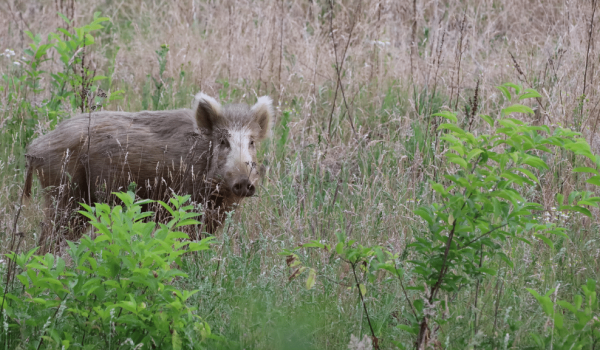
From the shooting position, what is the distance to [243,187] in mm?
4730

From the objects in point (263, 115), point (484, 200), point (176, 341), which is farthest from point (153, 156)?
point (484, 200)

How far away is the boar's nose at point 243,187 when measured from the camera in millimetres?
4715

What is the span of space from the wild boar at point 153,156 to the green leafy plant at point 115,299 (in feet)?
5.97

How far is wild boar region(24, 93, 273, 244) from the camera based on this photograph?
4.73 m

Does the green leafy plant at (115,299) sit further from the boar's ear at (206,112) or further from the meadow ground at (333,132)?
the boar's ear at (206,112)

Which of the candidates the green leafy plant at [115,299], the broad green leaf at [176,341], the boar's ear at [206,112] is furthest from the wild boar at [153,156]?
the broad green leaf at [176,341]

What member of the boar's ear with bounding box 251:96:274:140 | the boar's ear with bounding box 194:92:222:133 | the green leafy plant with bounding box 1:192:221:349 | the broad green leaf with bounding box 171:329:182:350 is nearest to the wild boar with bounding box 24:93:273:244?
the boar's ear with bounding box 194:92:222:133

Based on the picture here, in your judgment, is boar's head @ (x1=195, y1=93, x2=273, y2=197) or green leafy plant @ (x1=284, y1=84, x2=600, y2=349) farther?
boar's head @ (x1=195, y1=93, x2=273, y2=197)

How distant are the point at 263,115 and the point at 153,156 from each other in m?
1.02

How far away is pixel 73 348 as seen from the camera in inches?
109

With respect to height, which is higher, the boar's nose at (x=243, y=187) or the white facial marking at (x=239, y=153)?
the white facial marking at (x=239, y=153)

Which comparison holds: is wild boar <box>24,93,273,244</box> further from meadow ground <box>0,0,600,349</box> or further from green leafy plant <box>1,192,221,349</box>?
green leafy plant <box>1,192,221,349</box>

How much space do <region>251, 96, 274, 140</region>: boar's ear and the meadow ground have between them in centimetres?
27

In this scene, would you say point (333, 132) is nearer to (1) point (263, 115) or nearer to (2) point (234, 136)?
(1) point (263, 115)
